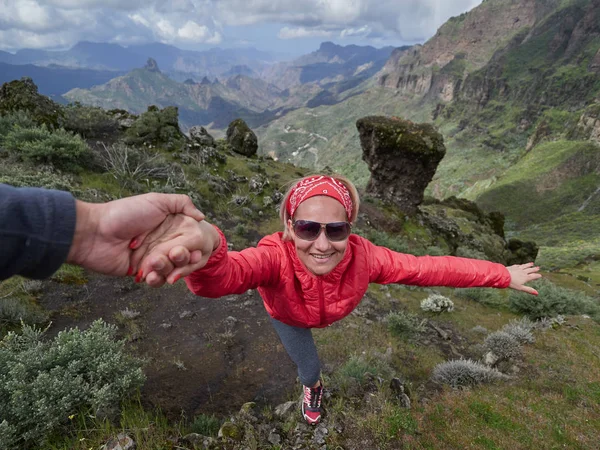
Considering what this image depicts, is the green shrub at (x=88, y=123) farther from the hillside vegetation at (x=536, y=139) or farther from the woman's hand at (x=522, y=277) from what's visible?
the hillside vegetation at (x=536, y=139)

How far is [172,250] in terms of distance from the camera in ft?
5.61

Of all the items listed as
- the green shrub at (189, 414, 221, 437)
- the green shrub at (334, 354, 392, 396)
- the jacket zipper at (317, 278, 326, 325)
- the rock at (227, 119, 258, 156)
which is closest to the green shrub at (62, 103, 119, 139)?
the rock at (227, 119, 258, 156)

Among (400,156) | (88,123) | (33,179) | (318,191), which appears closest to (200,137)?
(88,123)

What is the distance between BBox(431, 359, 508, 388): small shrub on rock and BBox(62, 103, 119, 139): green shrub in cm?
1785

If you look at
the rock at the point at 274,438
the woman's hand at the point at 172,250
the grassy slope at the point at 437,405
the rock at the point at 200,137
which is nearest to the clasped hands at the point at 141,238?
the woman's hand at the point at 172,250

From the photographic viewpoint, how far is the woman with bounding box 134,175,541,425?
2652 mm

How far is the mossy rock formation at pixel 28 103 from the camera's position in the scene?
14.3m

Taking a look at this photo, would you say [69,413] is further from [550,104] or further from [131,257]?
[550,104]

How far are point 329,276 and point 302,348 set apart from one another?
1.15m

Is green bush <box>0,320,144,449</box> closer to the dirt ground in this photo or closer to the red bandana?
the dirt ground

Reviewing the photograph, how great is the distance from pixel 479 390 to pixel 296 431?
2861 mm

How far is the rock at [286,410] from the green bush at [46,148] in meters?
11.9

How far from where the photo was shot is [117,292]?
791cm

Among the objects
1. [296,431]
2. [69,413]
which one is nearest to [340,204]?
[296,431]
